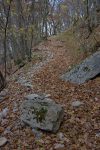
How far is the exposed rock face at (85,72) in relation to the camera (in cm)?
776

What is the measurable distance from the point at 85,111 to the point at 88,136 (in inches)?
37.8

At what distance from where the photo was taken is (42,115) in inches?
212

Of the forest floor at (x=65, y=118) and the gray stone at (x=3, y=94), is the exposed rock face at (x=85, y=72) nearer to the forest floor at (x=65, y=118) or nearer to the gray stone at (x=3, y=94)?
the forest floor at (x=65, y=118)

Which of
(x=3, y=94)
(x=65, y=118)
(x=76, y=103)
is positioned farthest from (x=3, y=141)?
(x=3, y=94)

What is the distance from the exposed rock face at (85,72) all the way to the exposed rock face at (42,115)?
232 centimetres

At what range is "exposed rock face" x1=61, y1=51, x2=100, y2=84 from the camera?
7758mm

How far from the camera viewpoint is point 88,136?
16.8 feet

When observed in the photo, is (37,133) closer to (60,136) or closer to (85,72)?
(60,136)

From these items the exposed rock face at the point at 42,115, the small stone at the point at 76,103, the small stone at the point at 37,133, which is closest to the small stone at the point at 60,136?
the exposed rock face at the point at 42,115

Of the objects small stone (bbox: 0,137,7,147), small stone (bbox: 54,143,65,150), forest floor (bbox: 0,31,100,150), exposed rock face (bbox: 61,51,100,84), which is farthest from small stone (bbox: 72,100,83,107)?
small stone (bbox: 0,137,7,147)

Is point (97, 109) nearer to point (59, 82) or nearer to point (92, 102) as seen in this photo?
point (92, 102)

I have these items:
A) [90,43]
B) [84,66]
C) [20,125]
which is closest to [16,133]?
[20,125]

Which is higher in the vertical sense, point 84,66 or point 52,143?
point 84,66

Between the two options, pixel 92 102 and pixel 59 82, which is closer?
pixel 92 102
